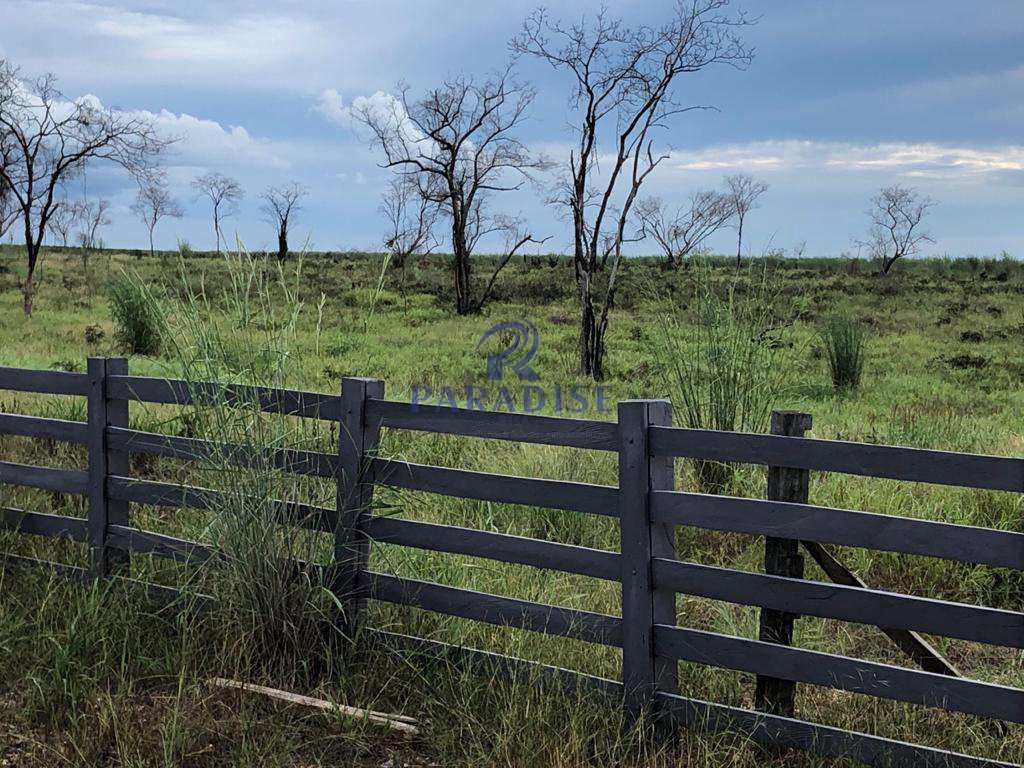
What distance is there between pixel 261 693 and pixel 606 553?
176 centimetres

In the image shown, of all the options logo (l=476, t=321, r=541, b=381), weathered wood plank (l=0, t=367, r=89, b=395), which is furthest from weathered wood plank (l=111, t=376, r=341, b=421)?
logo (l=476, t=321, r=541, b=381)

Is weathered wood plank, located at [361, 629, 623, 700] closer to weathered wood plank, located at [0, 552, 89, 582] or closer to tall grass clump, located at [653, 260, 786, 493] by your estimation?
weathered wood plank, located at [0, 552, 89, 582]

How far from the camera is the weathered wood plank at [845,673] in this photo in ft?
11.6

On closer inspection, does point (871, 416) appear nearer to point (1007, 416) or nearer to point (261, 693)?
point (1007, 416)

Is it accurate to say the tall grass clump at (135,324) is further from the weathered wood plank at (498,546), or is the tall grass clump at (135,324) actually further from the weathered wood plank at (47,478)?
the weathered wood plank at (498,546)

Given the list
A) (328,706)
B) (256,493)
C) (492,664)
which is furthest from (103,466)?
(492,664)

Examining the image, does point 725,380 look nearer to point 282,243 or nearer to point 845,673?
point 845,673

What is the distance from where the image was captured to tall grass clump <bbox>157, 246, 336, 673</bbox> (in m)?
4.50

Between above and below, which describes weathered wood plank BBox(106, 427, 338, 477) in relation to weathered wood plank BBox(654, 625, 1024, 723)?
above

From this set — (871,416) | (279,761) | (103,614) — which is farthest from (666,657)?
(871,416)

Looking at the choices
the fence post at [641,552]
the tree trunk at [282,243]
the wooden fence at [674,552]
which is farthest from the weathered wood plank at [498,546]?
the tree trunk at [282,243]

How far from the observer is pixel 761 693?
421cm

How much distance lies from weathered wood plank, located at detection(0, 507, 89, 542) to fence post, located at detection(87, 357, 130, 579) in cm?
19

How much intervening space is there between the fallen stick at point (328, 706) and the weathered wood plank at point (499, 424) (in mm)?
1307
